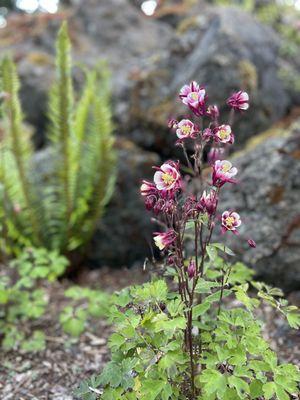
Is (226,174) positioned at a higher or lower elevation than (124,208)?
higher

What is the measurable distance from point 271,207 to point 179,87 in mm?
1547

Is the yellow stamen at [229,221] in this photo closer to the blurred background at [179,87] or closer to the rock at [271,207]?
the blurred background at [179,87]

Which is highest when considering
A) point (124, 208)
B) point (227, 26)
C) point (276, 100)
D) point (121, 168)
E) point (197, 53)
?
point (227, 26)

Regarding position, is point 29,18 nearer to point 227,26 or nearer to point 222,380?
point 227,26

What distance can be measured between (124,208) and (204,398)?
2378mm

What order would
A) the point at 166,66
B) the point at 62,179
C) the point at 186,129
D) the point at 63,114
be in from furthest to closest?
the point at 166,66 < the point at 62,179 < the point at 63,114 < the point at 186,129

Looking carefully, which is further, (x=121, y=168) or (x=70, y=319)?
(x=121, y=168)

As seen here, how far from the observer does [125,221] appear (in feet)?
11.8

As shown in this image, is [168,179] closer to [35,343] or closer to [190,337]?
[190,337]

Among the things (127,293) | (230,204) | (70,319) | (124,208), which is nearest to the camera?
(127,293)

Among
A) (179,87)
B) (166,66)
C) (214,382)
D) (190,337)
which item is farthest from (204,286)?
(166,66)

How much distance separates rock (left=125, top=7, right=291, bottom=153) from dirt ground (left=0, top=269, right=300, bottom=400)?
5.58 ft

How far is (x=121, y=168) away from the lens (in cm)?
362

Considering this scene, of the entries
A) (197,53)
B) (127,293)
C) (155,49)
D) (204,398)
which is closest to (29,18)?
(155,49)
